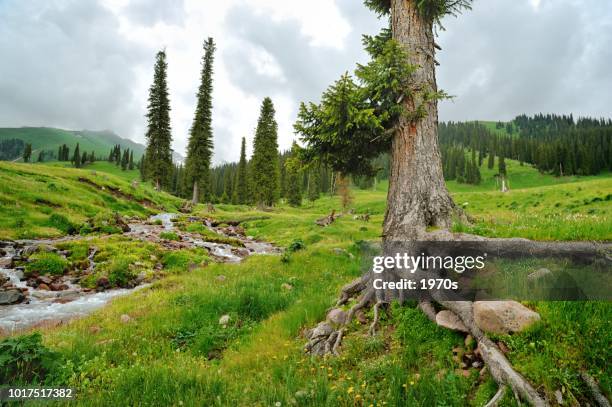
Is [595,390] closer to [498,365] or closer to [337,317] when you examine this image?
[498,365]

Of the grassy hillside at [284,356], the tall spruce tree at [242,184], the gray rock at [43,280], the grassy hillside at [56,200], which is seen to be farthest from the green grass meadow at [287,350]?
the tall spruce tree at [242,184]

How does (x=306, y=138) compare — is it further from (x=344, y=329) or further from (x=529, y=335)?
(x=529, y=335)

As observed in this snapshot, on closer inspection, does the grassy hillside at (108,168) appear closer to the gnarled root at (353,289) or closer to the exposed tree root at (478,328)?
the gnarled root at (353,289)

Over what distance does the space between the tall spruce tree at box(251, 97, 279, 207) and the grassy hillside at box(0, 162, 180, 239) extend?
21.5 metres

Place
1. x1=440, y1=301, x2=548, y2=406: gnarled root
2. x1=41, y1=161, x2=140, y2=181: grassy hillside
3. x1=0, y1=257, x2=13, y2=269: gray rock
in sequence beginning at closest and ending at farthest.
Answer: x1=440, y1=301, x2=548, y2=406: gnarled root
x1=0, y1=257, x2=13, y2=269: gray rock
x1=41, y1=161, x2=140, y2=181: grassy hillside

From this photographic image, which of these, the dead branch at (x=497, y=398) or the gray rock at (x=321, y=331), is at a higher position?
the dead branch at (x=497, y=398)

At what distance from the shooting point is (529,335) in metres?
4.11

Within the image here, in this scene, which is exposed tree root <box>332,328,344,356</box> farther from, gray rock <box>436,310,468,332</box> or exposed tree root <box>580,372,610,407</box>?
exposed tree root <box>580,372,610,407</box>

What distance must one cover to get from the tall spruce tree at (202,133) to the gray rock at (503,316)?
5200 cm

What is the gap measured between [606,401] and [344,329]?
149 inches

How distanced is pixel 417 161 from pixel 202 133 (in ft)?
169

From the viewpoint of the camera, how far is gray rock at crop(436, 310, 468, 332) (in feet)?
15.9

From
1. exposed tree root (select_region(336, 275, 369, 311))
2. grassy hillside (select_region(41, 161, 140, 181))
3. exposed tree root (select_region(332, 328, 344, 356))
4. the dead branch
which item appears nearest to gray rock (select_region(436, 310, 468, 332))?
the dead branch

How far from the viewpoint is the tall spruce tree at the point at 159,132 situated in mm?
55097
